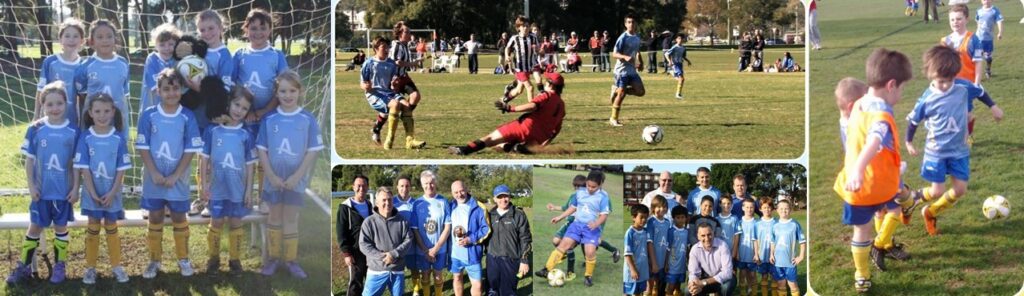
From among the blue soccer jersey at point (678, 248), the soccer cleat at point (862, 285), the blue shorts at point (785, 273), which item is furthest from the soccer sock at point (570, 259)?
the soccer cleat at point (862, 285)

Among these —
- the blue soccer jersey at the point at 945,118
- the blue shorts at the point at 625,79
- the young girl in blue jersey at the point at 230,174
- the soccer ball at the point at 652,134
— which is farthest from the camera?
the blue shorts at the point at 625,79

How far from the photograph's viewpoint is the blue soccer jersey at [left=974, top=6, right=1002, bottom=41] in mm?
6301

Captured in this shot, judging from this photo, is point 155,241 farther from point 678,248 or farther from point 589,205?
point 678,248

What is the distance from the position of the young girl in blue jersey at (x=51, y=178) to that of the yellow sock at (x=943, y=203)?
4.81 meters

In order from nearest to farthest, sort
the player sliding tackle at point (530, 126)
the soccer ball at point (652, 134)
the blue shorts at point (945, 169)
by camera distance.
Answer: the blue shorts at point (945, 169), the player sliding tackle at point (530, 126), the soccer ball at point (652, 134)

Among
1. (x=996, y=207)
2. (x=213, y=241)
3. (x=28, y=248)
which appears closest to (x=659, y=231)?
(x=996, y=207)

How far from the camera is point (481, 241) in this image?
6.27m

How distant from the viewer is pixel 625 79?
7359 millimetres

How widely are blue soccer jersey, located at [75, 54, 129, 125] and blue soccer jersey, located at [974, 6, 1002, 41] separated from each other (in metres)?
4.86

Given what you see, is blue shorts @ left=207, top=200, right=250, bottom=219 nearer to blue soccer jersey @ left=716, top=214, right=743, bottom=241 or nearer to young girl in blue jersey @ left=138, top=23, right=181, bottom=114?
young girl in blue jersey @ left=138, top=23, right=181, bottom=114

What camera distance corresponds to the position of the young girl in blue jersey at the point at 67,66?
620 centimetres

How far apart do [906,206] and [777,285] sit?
0.84m

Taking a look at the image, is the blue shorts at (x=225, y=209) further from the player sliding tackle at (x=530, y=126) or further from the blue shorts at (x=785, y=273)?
the blue shorts at (x=785, y=273)

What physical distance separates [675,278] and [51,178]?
11.7ft
